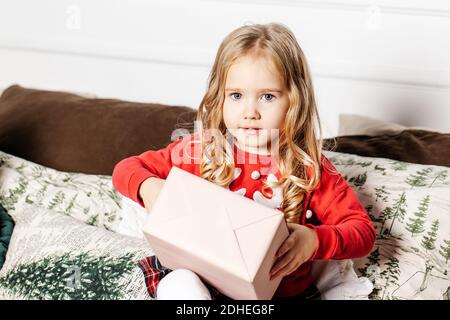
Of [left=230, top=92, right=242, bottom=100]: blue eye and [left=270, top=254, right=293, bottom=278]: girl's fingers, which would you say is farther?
[left=230, top=92, right=242, bottom=100]: blue eye

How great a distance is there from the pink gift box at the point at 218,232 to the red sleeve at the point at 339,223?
13cm

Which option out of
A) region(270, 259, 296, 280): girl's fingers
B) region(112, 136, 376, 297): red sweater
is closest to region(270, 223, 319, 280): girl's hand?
region(270, 259, 296, 280): girl's fingers

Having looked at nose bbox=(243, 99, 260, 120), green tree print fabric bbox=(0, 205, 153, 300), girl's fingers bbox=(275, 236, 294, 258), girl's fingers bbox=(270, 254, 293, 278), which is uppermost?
nose bbox=(243, 99, 260, 120)

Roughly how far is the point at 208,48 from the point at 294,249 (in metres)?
1.02

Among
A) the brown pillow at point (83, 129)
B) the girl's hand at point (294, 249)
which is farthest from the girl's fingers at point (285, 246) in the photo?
the brown pillow at point (83, 129)

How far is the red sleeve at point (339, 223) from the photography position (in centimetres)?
107

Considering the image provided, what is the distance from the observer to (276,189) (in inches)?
48.2

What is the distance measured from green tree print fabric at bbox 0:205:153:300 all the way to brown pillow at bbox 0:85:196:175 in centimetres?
30

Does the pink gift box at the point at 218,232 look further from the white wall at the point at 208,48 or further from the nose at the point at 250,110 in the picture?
the white wall at the point at 208,48

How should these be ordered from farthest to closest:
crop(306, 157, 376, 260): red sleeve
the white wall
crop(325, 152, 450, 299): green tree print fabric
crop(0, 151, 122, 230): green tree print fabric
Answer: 1. the white wall
2. crop(0, 151, 122, 230): green tree print fabric
3. crop(325, 152, 450, 299): green tree print fabric
4. crop(306, 157, 376, 260): red sleeve

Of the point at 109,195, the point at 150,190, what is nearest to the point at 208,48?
→ the point at 109,195

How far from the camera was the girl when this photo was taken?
114 centimetres

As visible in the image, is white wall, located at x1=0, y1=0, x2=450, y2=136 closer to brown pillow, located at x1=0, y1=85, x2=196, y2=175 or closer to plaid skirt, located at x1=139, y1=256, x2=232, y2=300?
brown pillow, located at x1=0, y1=85, x2=196, y2=175
